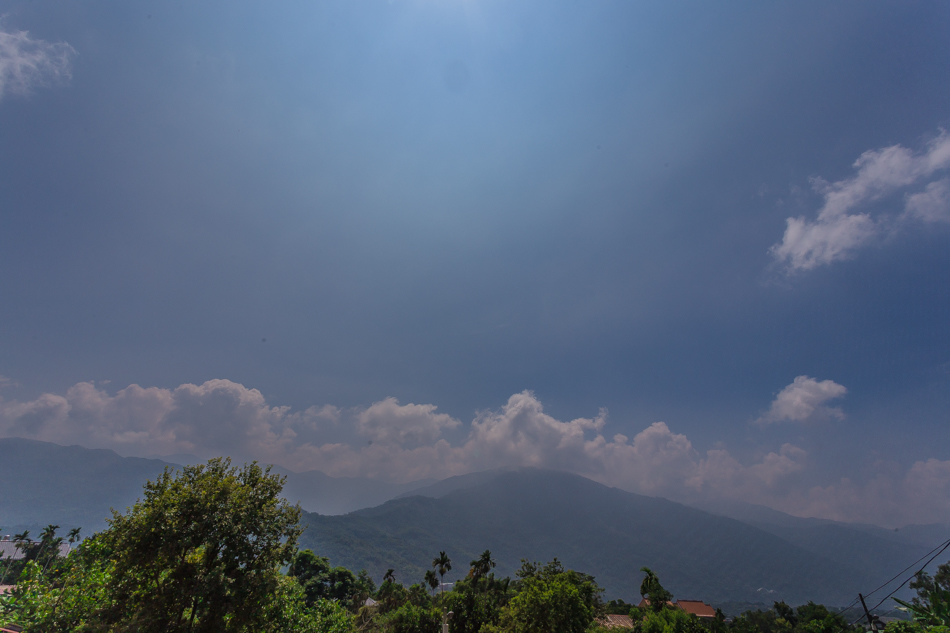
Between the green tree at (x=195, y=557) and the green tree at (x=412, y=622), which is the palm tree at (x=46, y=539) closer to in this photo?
the green tree at (x=412, y=622)

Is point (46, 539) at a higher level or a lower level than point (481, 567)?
lower

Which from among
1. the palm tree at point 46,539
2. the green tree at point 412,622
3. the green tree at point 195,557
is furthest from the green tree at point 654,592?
the palm tree at point 46,539

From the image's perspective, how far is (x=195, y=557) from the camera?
595 inches

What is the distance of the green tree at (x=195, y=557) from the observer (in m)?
14.2

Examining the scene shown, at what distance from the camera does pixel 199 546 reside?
15.1m

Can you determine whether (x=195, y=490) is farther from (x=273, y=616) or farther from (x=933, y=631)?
(x=933, y=631)

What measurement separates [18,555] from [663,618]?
161m

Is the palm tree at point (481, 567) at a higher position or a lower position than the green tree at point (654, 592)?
lower

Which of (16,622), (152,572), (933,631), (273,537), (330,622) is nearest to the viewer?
(933,631)

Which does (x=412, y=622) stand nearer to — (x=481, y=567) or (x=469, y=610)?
(x=469, y=610)

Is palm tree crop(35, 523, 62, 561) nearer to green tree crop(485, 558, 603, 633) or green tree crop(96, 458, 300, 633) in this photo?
green tree crop(96, 458, 300, 633)

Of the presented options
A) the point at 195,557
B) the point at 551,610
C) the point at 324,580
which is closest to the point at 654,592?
the point at 551,610

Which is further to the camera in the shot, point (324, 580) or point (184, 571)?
point (324, 580)

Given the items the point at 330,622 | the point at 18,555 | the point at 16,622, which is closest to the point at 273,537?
the point at 16,622
